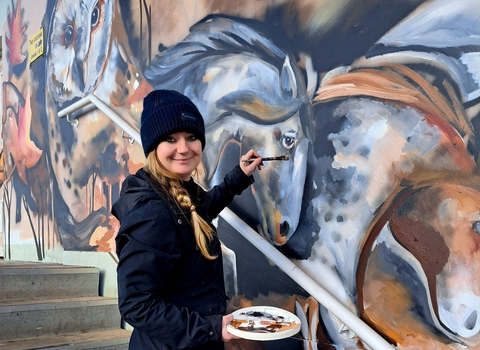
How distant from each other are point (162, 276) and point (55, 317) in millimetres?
1657

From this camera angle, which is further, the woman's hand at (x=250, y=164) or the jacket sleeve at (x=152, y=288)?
the woman's hand at (x=250, y=164)

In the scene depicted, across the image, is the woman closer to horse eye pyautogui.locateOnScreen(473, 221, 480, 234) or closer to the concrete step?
horse eye pyautogui.locateOnScreen(473, 221, 480, 234)

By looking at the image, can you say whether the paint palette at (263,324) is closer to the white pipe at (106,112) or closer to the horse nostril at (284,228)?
the horse nostril at (284,228)

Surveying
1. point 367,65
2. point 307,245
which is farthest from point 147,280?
point 367,65

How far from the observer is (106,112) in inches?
115

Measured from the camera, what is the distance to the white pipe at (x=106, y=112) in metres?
2.64

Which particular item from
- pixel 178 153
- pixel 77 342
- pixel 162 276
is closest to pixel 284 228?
pixel 178 153

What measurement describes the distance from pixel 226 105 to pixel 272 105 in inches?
13.9

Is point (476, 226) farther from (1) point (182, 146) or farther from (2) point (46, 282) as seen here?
(2) point (46, 282)

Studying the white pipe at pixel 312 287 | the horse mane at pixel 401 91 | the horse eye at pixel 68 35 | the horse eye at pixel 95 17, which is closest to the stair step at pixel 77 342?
the white pipe at pixel 312 287

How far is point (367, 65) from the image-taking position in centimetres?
153

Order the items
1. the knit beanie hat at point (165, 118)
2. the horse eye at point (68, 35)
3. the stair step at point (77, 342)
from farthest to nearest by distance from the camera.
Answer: the horse eye at point (68, 35) < the stair step at point (77, 342) < the knit beanie hat at point (165, 118)

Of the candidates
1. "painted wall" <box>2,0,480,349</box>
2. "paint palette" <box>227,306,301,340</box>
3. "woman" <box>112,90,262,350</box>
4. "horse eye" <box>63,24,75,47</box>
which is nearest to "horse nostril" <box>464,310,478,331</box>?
"painted wall" <box>2,0,480,349</box>

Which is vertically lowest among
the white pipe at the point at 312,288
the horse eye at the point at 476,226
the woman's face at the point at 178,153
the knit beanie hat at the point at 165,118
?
the white pipe at the point at 312,288
